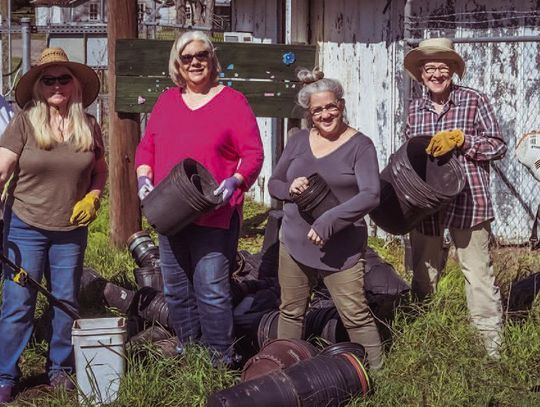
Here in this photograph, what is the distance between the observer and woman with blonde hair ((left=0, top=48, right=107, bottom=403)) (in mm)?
4996

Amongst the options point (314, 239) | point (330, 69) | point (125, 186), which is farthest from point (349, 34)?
point (314, 239)

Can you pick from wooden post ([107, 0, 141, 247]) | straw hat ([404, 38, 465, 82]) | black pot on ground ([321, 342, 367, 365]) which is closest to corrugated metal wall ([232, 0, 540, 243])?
wooden post ([107, 0, 141, 247])

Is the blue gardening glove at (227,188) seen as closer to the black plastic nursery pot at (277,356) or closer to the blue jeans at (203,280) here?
the blue jeans at (203,280)

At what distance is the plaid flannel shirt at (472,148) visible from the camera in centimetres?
512

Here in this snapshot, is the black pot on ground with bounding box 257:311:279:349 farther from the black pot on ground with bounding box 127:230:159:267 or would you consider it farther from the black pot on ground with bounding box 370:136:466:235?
the black pot on ground with bounding box 127:230:159:267

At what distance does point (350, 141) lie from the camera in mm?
4824

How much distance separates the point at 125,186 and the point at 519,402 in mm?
4209

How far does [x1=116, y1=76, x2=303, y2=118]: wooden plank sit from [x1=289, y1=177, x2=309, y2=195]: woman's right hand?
10.1ft

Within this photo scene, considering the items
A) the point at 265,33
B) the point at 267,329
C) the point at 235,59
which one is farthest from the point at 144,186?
the point at 265,33

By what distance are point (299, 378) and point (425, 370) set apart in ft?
2.74

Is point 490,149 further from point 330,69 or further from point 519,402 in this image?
point 330,69

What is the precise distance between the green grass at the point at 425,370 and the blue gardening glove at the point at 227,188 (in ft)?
2.80

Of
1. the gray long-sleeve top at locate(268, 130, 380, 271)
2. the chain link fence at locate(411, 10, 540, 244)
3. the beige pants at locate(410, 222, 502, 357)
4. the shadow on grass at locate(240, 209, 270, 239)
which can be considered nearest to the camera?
the gray long-sleeve top at locate(268, 130, 380, 271)

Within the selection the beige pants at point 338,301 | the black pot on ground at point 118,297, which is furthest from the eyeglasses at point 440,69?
Answer: the black pot on ground at point 118,297
